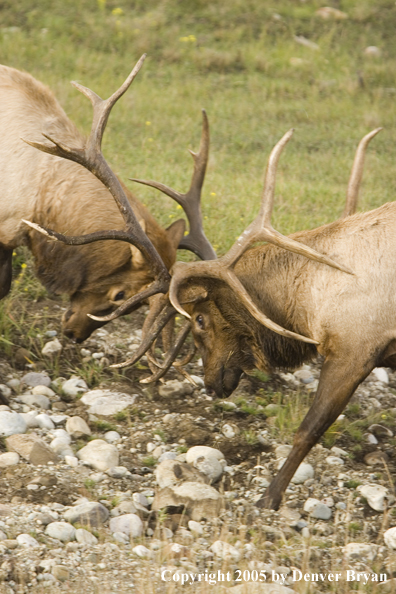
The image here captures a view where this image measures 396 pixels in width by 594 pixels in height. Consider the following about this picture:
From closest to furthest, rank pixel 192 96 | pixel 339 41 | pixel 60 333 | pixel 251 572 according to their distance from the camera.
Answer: pixel 251 572 < pixel 60 333 < pixel 192 96 < pixel 339 41

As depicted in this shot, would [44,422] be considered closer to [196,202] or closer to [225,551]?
[225,551]

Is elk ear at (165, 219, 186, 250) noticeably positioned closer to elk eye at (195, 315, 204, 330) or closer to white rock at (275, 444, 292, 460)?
elk eye at (195, 315, 204, 330)

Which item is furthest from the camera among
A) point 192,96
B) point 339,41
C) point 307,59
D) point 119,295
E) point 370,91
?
point 339,41

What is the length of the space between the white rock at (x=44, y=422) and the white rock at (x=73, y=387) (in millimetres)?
406

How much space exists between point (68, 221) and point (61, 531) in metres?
2.01

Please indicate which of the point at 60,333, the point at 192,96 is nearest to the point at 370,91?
the point at 192,96

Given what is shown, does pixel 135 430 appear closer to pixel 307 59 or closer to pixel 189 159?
pixel 189 159

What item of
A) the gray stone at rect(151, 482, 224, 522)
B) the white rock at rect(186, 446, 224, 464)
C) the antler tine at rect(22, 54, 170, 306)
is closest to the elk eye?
the antler tine at rect(22, 54, 170, 306)

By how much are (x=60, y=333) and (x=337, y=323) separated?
7.85 feet

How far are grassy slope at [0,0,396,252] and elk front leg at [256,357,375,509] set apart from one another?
8.96 feet

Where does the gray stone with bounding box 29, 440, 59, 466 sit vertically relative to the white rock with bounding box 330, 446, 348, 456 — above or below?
above

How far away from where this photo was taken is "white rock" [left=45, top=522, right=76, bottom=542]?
3.64 m

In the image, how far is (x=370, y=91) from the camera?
11.8 metres

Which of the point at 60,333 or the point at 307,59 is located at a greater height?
the point at 307,59
